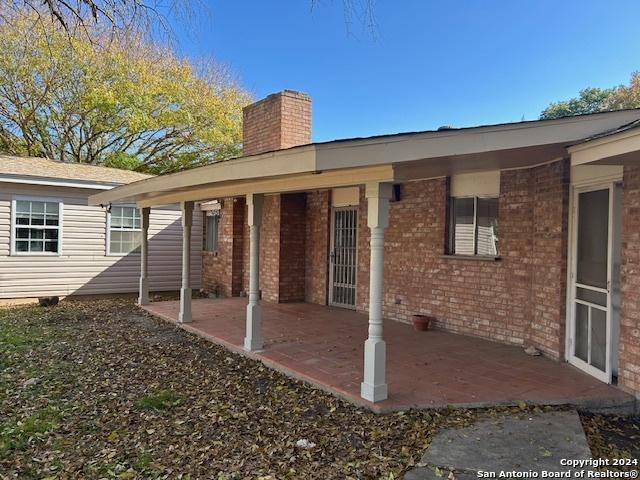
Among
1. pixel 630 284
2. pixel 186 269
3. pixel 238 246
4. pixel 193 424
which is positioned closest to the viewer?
pixel 193 424

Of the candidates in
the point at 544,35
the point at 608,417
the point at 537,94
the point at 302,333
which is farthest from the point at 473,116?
the point at 608,417

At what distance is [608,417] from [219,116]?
18.8m

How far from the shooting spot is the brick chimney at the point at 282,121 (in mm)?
10672

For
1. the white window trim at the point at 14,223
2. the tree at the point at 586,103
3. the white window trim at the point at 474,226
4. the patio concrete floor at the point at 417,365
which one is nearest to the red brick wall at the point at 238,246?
the patio concrete floor at the point at 417,365

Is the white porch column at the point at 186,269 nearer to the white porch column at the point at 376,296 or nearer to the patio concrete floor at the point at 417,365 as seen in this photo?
the patio concrete floor at the point at 417,365

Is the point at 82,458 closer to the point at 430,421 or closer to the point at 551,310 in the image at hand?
the point at 430,421

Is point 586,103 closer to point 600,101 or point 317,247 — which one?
point 600,101

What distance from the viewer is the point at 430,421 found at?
3.93 meters

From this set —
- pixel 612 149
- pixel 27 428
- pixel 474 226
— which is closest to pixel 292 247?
pixel 474 226

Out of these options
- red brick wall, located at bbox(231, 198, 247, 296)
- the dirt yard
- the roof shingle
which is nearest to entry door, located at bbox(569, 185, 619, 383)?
the dirt yard

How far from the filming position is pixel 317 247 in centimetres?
995

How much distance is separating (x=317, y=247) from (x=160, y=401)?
18.9 feet

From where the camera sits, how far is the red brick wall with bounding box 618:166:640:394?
4258mm

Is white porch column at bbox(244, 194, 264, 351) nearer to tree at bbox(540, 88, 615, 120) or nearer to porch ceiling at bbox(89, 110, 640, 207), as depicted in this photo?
porch ceiling at bbox(89, 110, 640, 207)
